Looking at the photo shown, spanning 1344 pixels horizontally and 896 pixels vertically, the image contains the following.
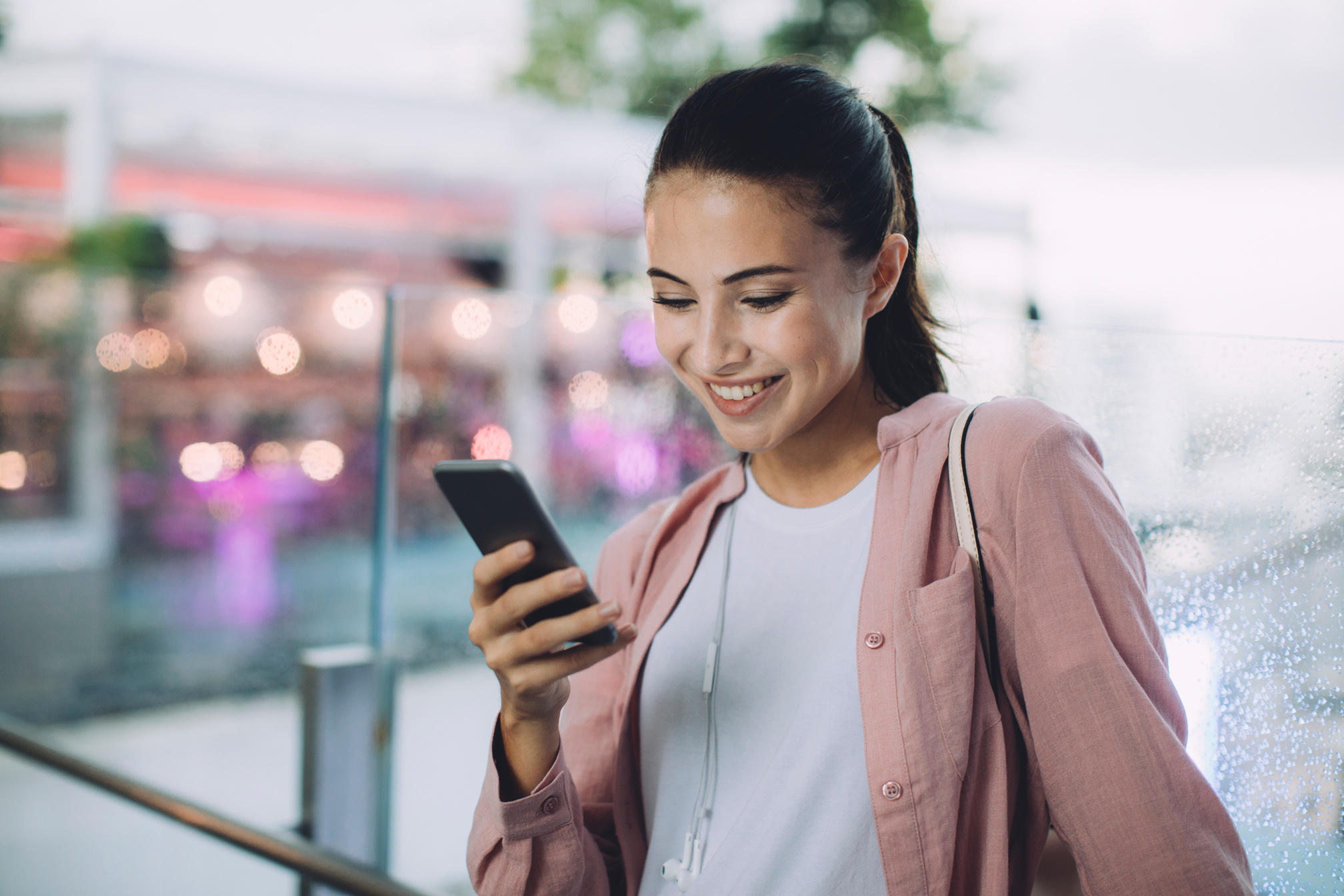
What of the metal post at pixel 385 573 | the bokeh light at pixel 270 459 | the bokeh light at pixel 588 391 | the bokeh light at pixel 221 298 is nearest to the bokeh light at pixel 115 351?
the bokeh light at pixel 221 298

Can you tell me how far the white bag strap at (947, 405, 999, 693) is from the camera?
37.9 inches

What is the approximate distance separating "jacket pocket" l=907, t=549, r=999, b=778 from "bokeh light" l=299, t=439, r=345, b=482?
3.82m

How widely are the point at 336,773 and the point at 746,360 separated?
Result: 5.31 ft

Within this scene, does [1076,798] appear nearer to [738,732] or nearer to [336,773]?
[738,732]

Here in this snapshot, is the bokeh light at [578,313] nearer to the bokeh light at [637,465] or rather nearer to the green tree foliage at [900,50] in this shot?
the bokeh light at [637,465]

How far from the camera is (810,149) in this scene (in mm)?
1038

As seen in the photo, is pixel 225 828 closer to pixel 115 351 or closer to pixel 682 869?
pixel 682 869

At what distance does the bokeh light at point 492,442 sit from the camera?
2396 mm

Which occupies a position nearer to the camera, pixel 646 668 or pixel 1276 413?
pixel 646 668

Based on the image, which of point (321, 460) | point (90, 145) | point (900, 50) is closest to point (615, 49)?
point (900, 50)

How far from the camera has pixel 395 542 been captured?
241cm

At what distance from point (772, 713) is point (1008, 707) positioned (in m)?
0.24

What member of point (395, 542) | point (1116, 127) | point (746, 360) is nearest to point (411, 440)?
point (395, 542)

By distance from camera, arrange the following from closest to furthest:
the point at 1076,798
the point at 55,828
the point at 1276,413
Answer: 1. the point at 1076,798
2. the point at 1276,413
3. the point at 55,828
